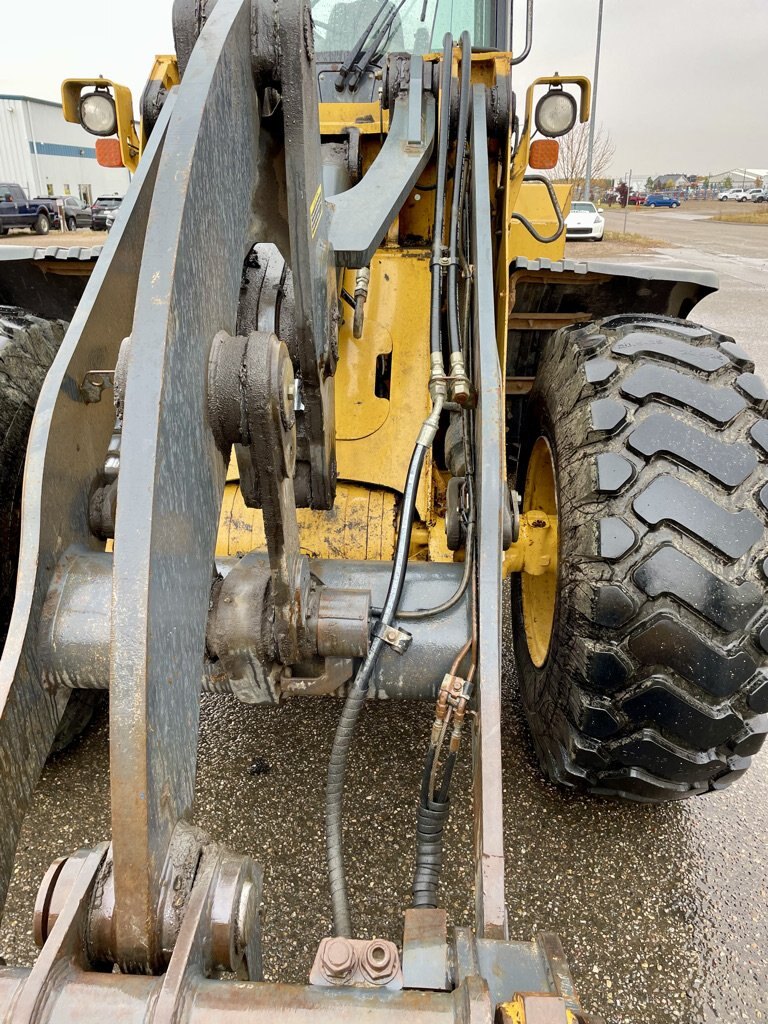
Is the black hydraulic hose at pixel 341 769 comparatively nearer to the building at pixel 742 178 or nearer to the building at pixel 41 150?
the building at pixel 41 150

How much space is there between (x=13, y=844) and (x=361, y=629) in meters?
0.80

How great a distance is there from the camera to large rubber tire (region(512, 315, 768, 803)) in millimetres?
1854

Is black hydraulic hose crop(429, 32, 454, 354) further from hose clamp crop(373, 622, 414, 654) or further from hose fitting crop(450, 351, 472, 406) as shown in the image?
hose clamp crop(373, 622, 414, 654)

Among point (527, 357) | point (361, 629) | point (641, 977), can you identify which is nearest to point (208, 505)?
point (361, 629)

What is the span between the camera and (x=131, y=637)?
99cm

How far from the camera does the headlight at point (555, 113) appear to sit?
3031 mm

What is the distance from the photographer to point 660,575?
6.07 feet

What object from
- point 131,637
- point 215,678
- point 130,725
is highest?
point 131,637

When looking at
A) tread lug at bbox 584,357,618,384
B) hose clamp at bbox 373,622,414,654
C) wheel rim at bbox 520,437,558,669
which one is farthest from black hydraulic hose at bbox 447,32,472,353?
hose clamp at bbox 373,622,414,654

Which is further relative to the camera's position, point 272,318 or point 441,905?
point 441,905

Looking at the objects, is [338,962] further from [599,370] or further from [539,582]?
[539,582]

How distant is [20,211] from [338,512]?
29.8 meters

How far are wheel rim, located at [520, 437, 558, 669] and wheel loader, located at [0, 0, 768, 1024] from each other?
0.06ft

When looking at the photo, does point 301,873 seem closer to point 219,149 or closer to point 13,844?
point 13,844
